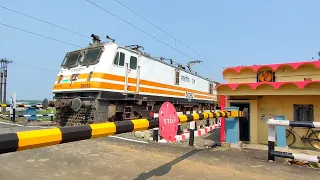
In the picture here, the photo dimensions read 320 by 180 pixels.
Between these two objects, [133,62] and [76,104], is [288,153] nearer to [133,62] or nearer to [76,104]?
[76,104]

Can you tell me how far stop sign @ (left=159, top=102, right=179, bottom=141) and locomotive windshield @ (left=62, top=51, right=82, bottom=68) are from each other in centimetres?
891

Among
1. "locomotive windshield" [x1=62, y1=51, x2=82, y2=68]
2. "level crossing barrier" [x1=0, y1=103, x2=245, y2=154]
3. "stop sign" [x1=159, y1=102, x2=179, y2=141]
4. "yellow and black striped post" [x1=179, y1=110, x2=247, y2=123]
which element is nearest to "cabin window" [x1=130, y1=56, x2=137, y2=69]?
"locomotive windshield" [x1=62, y1=51, x2=82, y2=68]

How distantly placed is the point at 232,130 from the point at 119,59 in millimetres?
5864

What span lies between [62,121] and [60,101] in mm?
893

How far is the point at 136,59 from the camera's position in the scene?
12.5 meters

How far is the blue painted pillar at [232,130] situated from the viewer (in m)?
7.84

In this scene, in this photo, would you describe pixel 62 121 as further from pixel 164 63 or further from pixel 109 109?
pixel 164 63

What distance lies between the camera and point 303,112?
28.1 feet

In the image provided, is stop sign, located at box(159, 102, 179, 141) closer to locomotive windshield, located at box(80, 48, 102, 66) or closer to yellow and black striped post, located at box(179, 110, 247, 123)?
yellow and black striped post, located at box(179, 110, 247, 123)

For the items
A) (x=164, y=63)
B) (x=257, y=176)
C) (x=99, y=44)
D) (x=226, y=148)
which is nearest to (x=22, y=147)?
(x=257, y=176)

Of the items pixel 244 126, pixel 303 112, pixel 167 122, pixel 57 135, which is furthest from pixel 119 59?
pixel 57 135

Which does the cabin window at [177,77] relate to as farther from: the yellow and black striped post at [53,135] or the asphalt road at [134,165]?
the yellow and black striped post at [53,135]

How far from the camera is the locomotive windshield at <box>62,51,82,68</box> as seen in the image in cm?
1224

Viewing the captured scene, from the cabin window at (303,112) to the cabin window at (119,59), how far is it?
6.97 m
